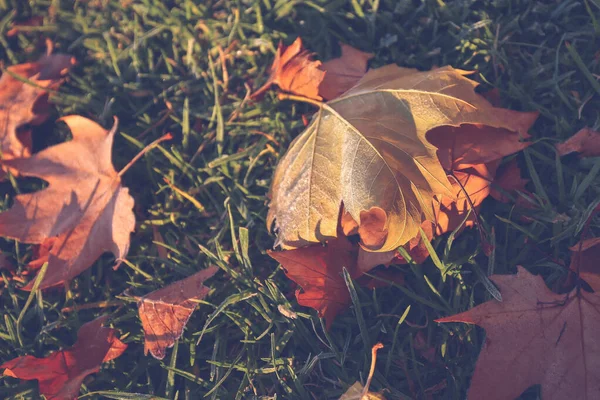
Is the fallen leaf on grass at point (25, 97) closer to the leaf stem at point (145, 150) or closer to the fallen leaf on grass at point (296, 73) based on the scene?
the leaf stem at point (145, 150)

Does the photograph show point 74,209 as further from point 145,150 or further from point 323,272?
point 323,272

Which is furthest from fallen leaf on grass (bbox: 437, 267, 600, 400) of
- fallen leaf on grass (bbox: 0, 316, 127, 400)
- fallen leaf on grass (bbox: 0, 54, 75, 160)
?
fallen leaf on grass (bbox: 0, 54, 75, 160)

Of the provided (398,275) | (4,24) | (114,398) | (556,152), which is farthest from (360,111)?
(4,24)

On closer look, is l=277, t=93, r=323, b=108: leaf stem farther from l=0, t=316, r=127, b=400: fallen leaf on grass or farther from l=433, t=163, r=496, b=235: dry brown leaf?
l=0, t=316, r=127, b=400: fallen leaf on grass

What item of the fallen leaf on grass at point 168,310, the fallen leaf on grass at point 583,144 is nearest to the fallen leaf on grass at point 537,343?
the fallen leaf on grass at point 583,144

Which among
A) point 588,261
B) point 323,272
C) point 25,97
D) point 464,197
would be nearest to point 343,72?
point 464,197
